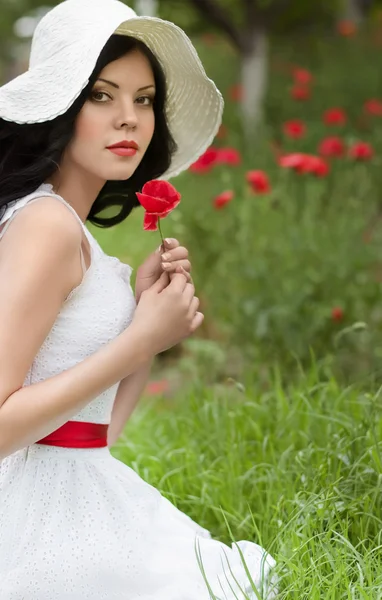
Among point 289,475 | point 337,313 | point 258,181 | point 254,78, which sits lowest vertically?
point 254,78

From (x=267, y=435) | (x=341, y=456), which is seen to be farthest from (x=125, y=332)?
(x=267, y=435)

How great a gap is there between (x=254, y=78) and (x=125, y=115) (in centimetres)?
621

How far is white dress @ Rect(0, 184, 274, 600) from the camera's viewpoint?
171 cm

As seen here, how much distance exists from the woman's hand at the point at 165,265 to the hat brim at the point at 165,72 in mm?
323

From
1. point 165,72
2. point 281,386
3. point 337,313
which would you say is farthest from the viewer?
point 337,313

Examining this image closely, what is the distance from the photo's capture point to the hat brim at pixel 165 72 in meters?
1.73

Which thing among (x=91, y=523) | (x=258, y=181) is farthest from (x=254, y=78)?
(x=91, y=523)

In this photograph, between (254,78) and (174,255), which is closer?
(174,255)

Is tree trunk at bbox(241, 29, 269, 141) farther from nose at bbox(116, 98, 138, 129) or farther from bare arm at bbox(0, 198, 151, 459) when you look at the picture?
bare arm at bbox(0, 198, 151, 459)

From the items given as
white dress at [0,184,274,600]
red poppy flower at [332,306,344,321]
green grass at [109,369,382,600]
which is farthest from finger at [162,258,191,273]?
red poppy flower at [332,306,344,321]

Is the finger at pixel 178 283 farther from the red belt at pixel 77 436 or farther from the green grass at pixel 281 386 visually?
the green grass at pixel 281 386

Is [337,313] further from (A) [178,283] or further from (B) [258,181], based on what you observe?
(A) [178,283]

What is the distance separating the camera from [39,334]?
164cm

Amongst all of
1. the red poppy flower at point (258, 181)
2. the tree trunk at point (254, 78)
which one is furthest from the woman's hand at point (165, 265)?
the tree trunk at point (254, 78)
